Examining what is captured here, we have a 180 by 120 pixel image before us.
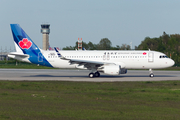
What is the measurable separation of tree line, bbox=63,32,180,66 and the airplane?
39009 mm

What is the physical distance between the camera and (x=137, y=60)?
33688 mm

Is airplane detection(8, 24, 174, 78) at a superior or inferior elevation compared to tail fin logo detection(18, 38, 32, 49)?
inferior

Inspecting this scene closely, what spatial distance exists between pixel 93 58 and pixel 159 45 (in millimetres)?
60577

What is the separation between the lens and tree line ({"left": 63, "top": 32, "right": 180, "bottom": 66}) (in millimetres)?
80150

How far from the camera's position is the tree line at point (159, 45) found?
80150 millimetres

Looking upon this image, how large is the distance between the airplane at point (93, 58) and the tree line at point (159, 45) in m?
39.0

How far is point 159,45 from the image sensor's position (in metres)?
89.9

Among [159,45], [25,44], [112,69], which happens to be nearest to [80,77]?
[112,69]
